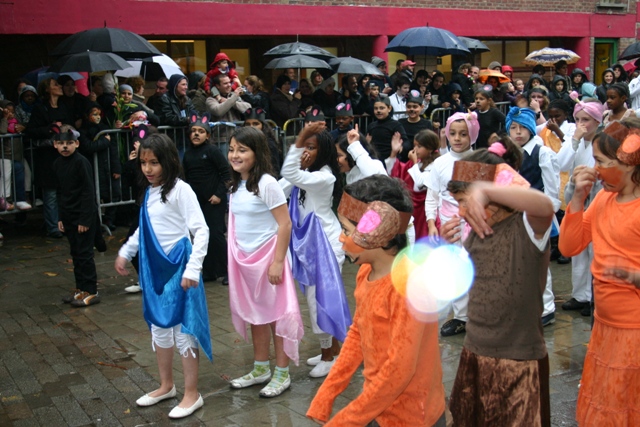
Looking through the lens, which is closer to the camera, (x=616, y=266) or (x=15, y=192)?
(x=616, y=266)

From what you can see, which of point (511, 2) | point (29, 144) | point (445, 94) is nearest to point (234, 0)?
point (445, 94)

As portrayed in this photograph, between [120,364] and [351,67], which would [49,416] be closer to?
[120,364]

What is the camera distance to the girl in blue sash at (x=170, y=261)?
5172mm

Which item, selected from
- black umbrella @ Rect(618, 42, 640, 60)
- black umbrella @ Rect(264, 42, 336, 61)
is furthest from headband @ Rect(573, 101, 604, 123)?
black umbrella @ Rect(618, 42, 640, 60)

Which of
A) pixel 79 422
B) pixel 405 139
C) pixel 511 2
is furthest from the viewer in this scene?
pixel 511 2

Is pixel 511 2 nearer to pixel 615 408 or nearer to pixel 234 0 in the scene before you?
pixel 234 0

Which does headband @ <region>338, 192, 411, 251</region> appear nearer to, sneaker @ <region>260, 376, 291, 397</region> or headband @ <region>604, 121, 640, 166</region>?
headband @ <region>604, 121, 640, 166</region>

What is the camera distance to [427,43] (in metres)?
14.0

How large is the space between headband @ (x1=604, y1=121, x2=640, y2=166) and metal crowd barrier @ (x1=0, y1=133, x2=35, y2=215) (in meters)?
8.65

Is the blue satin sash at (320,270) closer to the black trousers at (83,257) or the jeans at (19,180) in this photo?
the black trousers at (83,257)

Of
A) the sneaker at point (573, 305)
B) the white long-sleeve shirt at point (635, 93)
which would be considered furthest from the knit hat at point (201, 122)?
the white long-sleeve shirt at point (635, 93)

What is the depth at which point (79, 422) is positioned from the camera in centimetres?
514

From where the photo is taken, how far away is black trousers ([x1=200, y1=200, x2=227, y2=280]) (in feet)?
28.6

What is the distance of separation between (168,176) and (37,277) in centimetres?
435
